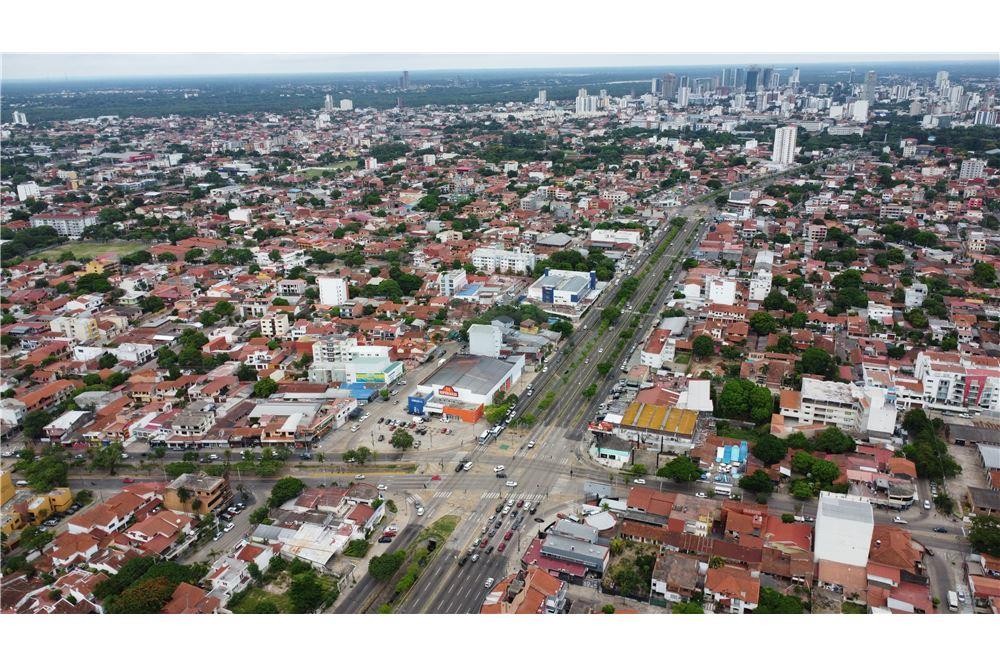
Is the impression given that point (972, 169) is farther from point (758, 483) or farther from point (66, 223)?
point (66, 223)

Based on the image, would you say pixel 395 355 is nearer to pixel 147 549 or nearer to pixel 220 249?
pixel 147 549

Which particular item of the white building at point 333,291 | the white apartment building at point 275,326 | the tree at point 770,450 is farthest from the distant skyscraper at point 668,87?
the tree at point 770,450

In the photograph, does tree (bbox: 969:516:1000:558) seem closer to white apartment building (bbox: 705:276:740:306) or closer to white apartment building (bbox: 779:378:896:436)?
white apartment building (bbox: 779:378:896:436)

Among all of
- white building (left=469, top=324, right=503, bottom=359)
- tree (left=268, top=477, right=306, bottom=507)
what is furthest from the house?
white building (left=469, top=324, right=503, bottom=359)

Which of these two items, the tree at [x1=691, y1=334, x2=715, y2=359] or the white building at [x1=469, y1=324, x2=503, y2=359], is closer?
the white building at [x1=469, y1=324, x2=503, y2=359]

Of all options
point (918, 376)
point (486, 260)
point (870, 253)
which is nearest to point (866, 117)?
point (870, 253)

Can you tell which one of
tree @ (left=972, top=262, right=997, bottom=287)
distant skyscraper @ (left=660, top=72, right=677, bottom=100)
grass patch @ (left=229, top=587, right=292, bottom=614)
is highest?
distant skyscraper @ (left=660, top=72, right=677, bottom=100)

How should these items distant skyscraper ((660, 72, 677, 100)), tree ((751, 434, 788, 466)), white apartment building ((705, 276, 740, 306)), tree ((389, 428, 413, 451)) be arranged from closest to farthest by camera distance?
tree ((751, 434, 788, 466)), tree ((389, 428, 413, 451)), white apartment building ((705, 276, 740, 306)), distant skyscraper ((660, 72, 677, 100))

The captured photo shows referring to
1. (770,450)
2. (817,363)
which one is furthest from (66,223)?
(770,450)
